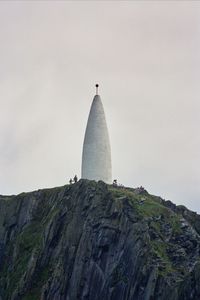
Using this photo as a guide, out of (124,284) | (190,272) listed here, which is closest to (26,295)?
(124,284)

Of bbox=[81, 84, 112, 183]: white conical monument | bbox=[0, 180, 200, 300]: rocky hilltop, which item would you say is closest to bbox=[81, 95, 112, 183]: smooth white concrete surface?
bbox=[81, 84, 112, 183]: white conical monument

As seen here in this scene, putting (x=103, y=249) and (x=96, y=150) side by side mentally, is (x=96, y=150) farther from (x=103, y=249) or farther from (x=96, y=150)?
(x=103, y=249)

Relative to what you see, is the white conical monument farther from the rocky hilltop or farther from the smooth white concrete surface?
the rocky hilltop

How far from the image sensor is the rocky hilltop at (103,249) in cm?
15688

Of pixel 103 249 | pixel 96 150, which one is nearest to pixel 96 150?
pixel 96 150

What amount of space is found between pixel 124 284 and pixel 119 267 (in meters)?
3.78

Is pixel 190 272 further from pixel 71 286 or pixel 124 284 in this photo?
pixel 71 286

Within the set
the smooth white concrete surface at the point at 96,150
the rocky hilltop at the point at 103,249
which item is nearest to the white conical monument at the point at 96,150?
the smooth white concrete surface at the point at 96,150

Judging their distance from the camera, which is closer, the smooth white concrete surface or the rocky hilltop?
the rocky hilltop

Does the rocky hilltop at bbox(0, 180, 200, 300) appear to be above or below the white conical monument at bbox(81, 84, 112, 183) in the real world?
below

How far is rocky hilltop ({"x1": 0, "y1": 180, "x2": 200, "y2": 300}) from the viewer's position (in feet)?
515

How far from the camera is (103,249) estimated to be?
16550 centimetres

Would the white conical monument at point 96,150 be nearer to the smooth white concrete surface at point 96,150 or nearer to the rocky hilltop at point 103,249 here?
the smooth white concrete surface at point 96,150

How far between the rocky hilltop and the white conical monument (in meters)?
9.85
